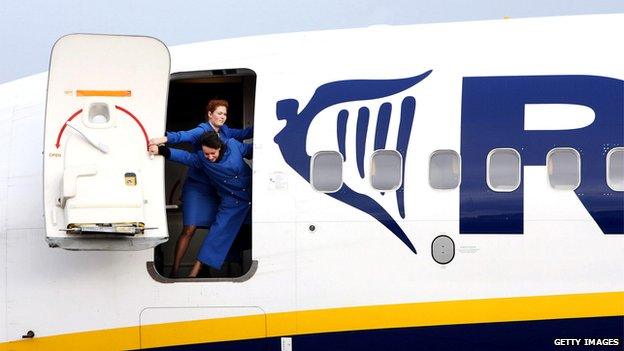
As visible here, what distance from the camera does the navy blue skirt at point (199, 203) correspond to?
13.1 m

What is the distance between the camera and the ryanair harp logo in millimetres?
Result: 12273

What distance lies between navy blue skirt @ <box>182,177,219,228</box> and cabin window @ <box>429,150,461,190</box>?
2524 mm

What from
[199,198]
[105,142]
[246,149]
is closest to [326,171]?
[246,149]

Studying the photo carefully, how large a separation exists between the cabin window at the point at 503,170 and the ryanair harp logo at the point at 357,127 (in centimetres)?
91

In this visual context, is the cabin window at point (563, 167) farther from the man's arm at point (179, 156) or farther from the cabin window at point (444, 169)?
the man's arm at point (179, 156)

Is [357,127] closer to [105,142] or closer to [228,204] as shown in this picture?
[228,204]

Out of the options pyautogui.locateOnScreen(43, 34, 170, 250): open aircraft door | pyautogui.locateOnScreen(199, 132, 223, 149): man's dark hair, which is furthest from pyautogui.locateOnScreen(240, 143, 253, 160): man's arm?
pyautogui.locateOnScreen(43, 34, 170, 250): open aircraft door

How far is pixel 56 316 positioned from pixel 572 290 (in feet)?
18.0

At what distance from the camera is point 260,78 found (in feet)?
42.1

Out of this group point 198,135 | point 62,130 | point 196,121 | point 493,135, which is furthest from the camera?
point 196,121

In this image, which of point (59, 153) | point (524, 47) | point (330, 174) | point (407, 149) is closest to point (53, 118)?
point (59, 153)

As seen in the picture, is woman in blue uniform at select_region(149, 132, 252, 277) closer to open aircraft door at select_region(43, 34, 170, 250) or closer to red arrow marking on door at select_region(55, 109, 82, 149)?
open aircraft door at select_region(43, 34, 170, 250)

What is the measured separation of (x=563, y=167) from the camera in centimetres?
1218

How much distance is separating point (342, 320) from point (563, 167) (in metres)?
2.81
